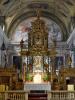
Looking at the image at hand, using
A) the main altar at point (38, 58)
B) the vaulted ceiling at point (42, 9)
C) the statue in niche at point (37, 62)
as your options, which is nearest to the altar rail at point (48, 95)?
the main altar at point (38, 58)

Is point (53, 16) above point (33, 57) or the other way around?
above

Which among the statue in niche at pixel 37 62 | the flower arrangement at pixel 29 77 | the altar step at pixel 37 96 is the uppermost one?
the statue in niche at pixel 37 62

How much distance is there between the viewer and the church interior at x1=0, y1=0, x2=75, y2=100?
23.0 metres

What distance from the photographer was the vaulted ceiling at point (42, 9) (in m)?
31.0

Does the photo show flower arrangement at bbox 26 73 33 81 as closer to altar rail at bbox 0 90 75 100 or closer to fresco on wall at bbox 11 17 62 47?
altar rail at bbox 0 90 75 100

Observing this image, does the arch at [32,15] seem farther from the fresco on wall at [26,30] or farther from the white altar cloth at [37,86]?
the white altar cloth at [37,86]

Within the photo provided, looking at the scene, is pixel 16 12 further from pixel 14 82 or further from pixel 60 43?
pixel 14 82

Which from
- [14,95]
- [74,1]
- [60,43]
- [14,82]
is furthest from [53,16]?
[14,95]

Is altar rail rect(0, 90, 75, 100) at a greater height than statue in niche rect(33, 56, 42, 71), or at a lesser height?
lesser

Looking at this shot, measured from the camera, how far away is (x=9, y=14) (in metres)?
33.6

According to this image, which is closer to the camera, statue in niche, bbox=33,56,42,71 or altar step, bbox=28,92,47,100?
altar step, bbox=28,92,47,100

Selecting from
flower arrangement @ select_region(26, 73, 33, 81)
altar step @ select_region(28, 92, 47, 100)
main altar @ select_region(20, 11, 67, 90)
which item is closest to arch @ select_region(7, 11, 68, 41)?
main altar @ select_region(20, 11, 67, 90)

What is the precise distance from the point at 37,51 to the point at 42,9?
11333mm

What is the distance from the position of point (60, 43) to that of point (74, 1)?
9.47 m
